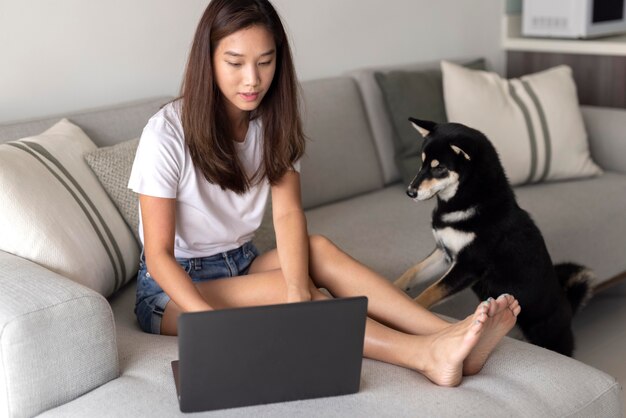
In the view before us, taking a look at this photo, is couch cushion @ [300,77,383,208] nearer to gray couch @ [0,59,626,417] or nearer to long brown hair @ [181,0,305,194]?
gray couch @ [0,59,626,417]

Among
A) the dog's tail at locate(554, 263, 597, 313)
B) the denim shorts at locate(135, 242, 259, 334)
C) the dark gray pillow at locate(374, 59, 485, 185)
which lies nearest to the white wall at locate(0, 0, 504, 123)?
the dark gray pillow at locate(374, 59, 485, 185)

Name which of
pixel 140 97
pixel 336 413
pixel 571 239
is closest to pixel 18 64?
pixel 140 97

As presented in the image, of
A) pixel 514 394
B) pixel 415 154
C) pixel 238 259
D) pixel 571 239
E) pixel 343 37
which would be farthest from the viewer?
pixel 343 37

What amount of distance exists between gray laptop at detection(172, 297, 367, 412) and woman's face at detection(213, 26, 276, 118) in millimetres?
513

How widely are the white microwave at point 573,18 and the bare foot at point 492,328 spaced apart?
2149 millimetres

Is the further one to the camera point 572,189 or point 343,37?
point 343,37

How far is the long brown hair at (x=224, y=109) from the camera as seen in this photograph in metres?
1.70

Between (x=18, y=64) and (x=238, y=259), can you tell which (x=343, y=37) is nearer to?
(x=18, y=64)

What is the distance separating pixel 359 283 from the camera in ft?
5.86

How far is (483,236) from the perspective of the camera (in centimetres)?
211

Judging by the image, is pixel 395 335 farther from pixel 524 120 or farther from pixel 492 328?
pixel 524 120

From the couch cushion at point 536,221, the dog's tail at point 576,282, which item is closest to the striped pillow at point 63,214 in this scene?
the couch cushion at point 536,221

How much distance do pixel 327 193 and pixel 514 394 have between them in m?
1.34

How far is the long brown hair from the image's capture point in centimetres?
170
